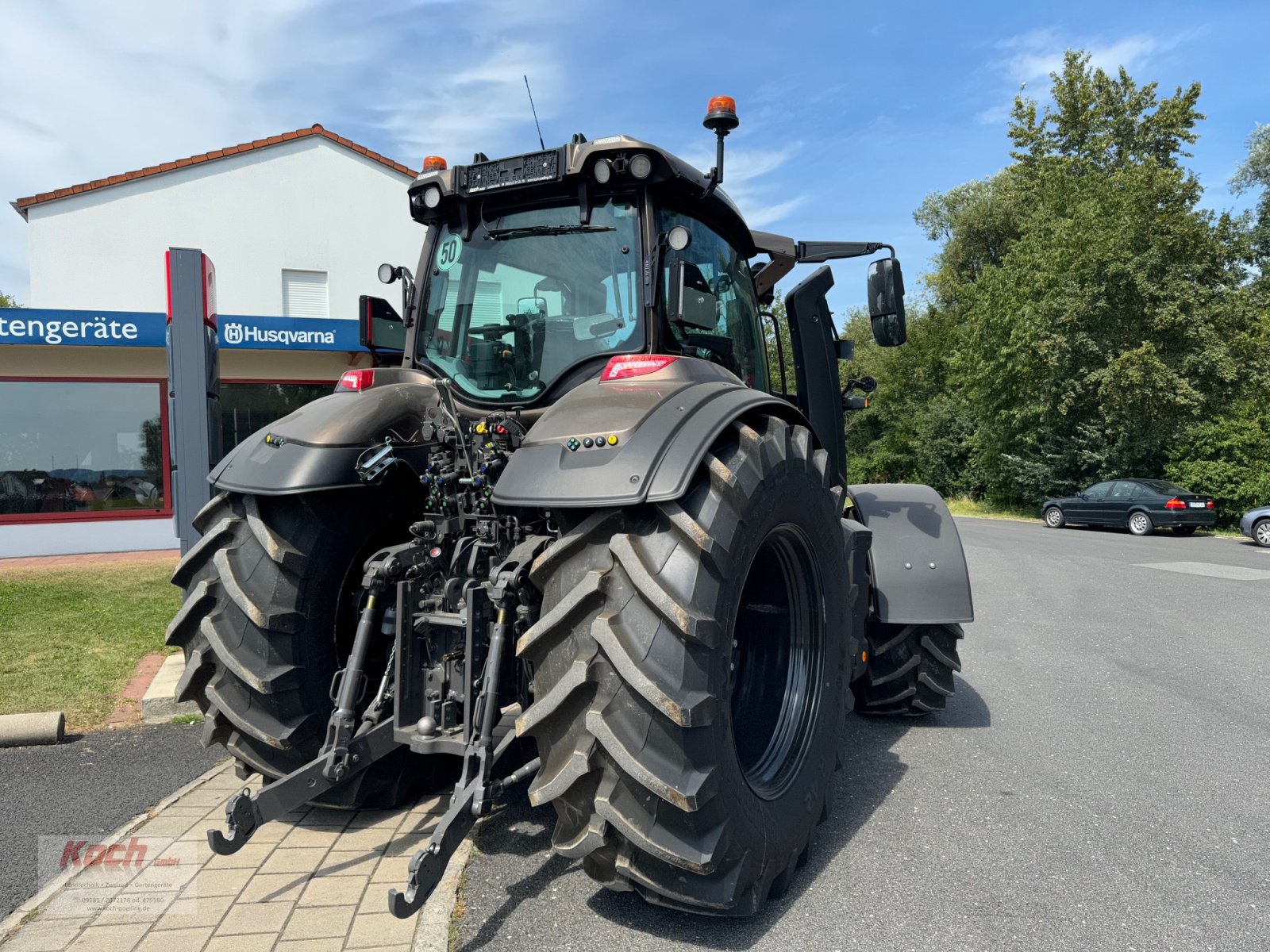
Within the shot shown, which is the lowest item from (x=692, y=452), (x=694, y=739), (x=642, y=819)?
(x=642, y=819)

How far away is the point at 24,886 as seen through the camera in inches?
121

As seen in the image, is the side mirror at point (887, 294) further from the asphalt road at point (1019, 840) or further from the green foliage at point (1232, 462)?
the green foliage at point (1232, 462)

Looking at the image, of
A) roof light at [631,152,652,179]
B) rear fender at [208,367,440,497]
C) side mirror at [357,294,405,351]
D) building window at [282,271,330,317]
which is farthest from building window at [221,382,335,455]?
roof light at [631,152,652,179]

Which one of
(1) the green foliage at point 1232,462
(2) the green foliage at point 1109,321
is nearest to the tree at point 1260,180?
(2) the green foliage at point 1109,321

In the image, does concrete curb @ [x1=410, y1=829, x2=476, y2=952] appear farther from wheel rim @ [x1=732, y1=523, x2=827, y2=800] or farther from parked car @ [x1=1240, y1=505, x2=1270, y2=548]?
parked car @ [x1=1240, y1=505, x2=1270, y2=548]

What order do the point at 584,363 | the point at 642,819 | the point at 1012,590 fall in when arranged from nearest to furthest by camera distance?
the point at 642,819, the point at 584,363, the point at 1012,590

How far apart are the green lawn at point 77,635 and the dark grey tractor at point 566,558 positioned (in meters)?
2.78

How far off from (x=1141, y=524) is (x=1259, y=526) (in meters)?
3.63

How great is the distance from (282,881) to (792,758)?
1.87 m

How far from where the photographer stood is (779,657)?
3.53m

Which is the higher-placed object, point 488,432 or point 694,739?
point 488,432

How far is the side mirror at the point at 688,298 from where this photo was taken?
3381 millimetres

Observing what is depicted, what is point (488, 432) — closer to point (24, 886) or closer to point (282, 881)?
point (282, 881)

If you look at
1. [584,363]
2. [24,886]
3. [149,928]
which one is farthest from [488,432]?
[24,886]
